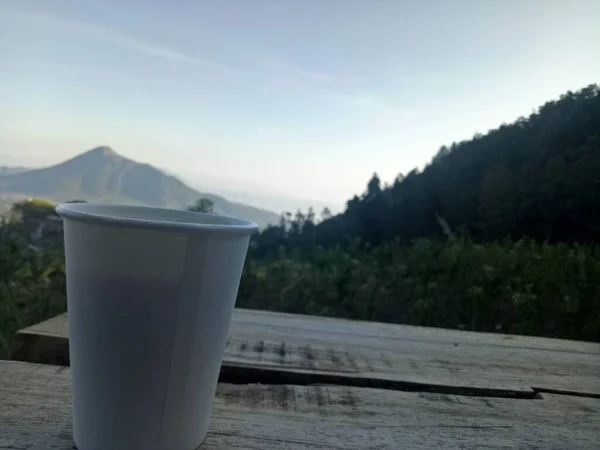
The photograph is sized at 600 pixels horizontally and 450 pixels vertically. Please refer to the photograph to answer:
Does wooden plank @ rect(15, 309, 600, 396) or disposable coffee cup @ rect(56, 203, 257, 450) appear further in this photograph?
wooden plank @ rect(15, 309, 600, 396)

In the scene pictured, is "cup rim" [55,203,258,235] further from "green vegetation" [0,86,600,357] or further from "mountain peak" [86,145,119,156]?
"mountain peak" [86,145,119,156]

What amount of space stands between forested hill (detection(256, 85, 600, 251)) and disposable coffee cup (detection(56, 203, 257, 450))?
1.19m

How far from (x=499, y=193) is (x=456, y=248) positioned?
8.3 inches

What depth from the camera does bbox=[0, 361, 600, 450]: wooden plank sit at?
362 mm

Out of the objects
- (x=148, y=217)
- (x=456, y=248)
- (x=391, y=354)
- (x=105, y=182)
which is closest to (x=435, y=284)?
(x=456, y=248)

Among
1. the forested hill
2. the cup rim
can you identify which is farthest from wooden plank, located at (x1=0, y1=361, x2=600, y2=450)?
the forested hill

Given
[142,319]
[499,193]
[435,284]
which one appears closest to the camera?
[142,319]

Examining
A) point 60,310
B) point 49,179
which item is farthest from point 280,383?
point 49,179

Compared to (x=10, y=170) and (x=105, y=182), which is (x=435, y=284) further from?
(x=10, y=170)

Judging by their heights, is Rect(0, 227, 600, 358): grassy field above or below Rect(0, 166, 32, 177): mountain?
below

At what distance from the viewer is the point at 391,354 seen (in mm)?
622

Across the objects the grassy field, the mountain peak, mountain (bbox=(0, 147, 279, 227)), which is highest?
the mountain peak

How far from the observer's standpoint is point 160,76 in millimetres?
1415

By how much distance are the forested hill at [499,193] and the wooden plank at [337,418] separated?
997 millimetres
